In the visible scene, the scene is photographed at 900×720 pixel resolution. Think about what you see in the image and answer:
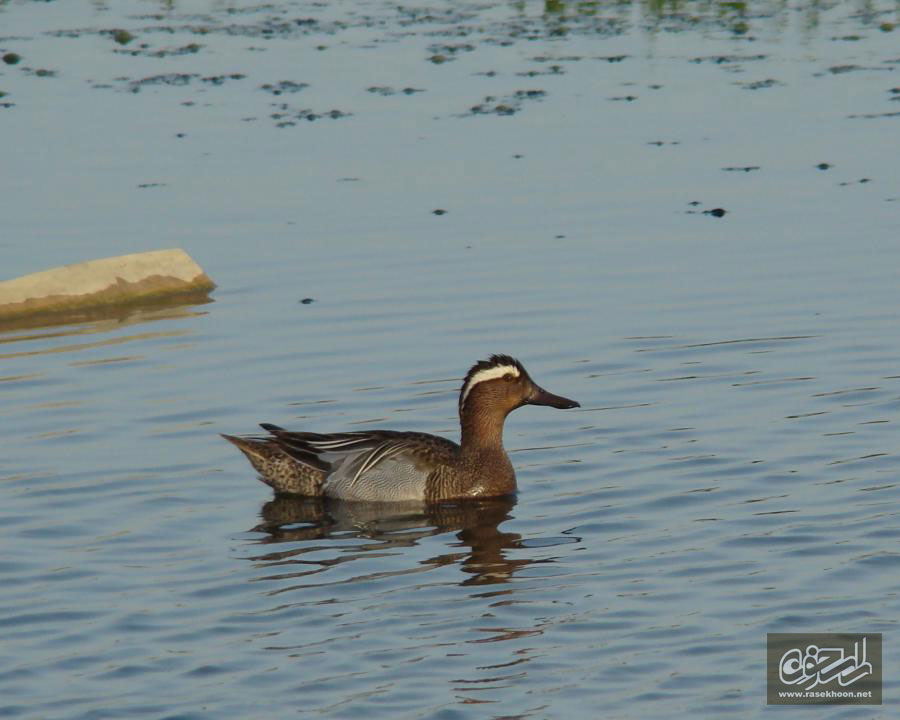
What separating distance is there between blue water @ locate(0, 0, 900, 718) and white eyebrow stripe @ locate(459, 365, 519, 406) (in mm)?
552

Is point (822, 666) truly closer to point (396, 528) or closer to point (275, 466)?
point (396, 528)

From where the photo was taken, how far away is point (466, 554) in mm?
9992

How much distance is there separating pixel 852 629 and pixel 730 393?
14.0ft

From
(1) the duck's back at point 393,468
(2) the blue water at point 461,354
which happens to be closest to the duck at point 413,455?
(1) the duck's back at point 393,468

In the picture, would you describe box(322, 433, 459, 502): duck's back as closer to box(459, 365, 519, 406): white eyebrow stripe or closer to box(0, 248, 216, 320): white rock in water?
box(459, 365, 519, 406): white eyebrow stripe

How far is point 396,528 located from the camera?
10750 millimetres

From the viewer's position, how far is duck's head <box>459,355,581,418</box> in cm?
1159

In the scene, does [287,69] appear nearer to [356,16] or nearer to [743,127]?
[356,16]

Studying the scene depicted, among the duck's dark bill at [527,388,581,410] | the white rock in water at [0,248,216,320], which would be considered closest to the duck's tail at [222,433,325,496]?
the duck's dark bill at [527,388,581,410]

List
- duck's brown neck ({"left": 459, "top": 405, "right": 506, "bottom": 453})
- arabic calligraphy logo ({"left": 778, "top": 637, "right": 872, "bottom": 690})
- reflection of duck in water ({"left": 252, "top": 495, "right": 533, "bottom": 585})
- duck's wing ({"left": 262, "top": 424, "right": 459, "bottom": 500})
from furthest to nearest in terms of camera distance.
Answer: duck's brown neck ({"left": 459, "top": 405, "right": 506, "bottom": 453}), duck's wing ({"left": 262, "top": 424, "right": 459, "bottom": 500}), reflection of duck in water ({"left": 252, "top": 495, "right": 533, "bottom": 585}), arabic calligraphy logo ({"left": 778, "top": 637, "right": 872, "bottom": 690})

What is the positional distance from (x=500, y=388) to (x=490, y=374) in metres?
0.11

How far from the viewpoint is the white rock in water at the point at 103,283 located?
47.2 feet

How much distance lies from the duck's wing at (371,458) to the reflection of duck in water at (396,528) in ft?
0.30

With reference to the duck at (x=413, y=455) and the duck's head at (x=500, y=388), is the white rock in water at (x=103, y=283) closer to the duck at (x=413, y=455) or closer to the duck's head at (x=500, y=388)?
the duck at (x=413, y=455)
